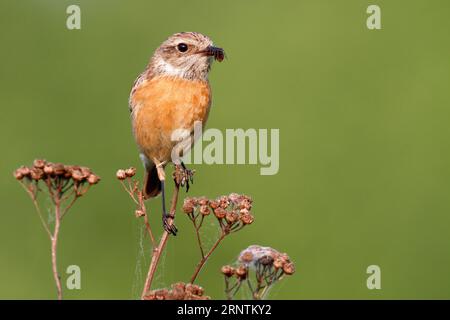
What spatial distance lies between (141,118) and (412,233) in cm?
367

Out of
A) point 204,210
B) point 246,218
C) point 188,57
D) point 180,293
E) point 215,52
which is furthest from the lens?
point 188,57

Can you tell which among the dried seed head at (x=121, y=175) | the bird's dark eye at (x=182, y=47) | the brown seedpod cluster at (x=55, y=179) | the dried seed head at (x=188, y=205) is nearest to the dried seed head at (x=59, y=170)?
the brown seedpod cluster at (x=55, y=179)

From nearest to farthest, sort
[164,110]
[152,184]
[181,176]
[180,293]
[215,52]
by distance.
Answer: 1. [180,293]
2. [181,176]
3. [164,110]
4. [215,52]
5. [152,184]

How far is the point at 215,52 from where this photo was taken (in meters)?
5.80

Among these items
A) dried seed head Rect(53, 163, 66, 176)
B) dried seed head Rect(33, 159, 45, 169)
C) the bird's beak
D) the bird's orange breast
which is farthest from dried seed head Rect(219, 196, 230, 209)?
the bird's beak

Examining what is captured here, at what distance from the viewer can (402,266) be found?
25.9 ft

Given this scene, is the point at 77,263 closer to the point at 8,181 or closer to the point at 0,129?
the point at 8,181

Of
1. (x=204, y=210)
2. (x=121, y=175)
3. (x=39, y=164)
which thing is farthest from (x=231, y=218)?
(x=39, y=164)

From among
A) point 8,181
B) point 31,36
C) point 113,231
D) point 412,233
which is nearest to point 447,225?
point 412,233

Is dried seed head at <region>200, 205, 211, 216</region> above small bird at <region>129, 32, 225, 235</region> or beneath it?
beneath

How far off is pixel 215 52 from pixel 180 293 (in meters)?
2.69

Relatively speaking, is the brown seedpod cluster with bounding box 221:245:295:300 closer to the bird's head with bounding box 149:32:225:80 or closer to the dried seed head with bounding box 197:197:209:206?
the dried seed head with bounding box 197:197:209:206

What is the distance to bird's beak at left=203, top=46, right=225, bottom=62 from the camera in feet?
18.9

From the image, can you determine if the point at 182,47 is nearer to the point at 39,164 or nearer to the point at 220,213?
the point at 220,213
